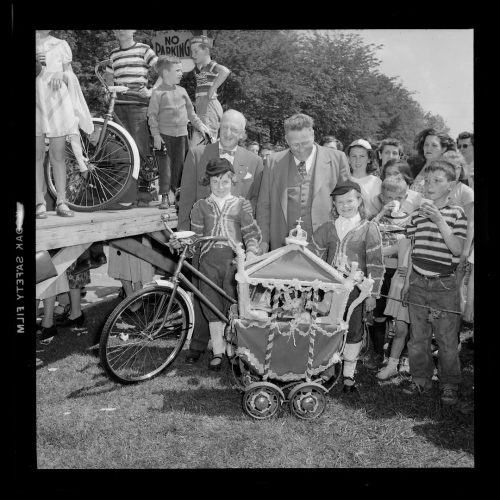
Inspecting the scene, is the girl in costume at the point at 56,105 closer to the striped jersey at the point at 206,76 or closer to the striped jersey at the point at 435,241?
the striped jersey at the point at 206,76

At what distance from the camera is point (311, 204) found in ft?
15.5

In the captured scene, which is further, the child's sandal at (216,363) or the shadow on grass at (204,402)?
the child's sandal at (216,363)

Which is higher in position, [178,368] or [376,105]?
[376,105]

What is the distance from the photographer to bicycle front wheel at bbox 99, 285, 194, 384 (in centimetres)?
441

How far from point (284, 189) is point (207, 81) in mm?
1432

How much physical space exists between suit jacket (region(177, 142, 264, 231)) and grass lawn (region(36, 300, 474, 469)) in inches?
63.3

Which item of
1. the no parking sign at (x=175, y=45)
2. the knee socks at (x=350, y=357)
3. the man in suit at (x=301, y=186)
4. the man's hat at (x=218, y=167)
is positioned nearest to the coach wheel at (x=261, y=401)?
the knee socks at (x=350, y=357)

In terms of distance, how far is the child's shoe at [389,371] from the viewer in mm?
4820

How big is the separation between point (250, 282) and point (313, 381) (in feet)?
3.00

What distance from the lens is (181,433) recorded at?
160 inches

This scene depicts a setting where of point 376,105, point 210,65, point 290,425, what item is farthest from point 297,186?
point 376,105
